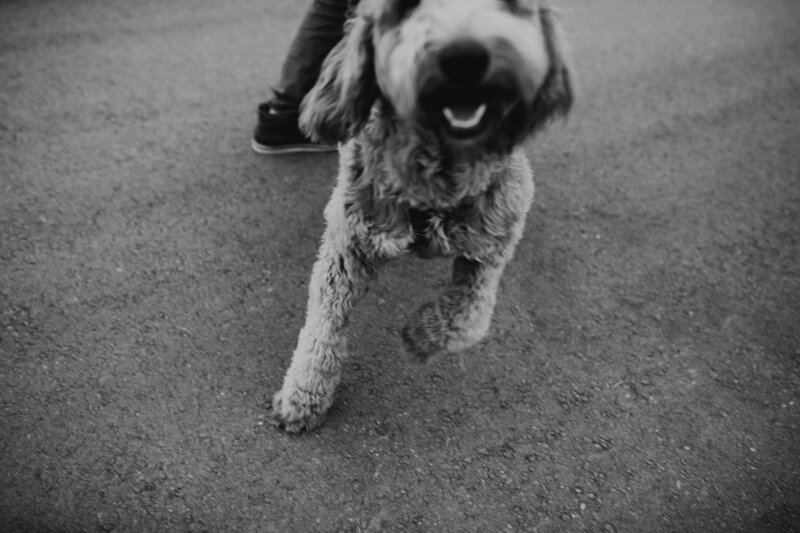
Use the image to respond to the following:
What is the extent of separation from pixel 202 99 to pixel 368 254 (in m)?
2.56

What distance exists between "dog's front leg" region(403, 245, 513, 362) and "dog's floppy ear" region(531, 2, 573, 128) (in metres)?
0.68

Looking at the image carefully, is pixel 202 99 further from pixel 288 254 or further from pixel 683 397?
pixel 683 397

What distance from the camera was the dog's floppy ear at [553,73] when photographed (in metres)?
1.99

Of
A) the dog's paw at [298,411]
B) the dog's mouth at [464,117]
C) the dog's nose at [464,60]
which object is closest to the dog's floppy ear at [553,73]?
the dog's mouth at [464,117]

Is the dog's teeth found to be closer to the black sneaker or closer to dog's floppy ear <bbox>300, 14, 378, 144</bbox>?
dog's floppy ear <bbox>300, 14, 378, 144</bbox>

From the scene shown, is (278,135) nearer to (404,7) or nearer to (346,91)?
(346,91)

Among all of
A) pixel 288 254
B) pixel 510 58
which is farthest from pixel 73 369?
pixel 510 58

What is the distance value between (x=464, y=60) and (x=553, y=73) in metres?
0.52

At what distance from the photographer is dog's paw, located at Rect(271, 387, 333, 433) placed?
232 cm

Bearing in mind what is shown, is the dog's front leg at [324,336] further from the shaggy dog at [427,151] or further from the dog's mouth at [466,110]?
the dog's mouth at [466,110]

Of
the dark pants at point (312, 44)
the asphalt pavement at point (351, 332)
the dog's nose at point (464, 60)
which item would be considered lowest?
the asphalt pavement at point (351, 332)

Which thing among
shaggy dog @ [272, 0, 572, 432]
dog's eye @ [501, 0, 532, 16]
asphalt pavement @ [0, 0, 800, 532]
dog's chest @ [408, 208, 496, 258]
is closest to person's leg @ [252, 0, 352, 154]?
asphalt pavement @ [0, 0, 800, 532]

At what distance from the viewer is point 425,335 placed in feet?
7.77

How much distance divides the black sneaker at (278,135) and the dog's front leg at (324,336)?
135 centimetres
